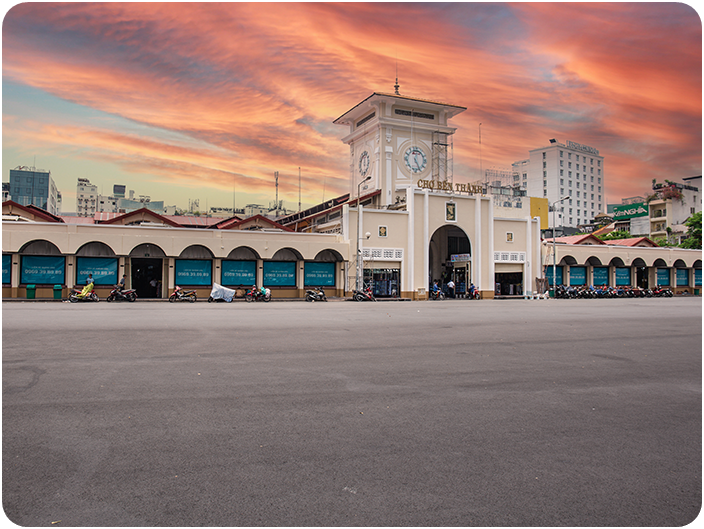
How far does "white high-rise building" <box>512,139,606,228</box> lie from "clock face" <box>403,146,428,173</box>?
226 feet

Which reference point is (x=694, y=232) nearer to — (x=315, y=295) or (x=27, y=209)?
(x=315, y=295)

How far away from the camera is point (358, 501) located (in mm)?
3428

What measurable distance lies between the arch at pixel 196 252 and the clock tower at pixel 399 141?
19.9 meters

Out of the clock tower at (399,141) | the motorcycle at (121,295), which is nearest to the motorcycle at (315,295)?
the motorcycle at (121,295)

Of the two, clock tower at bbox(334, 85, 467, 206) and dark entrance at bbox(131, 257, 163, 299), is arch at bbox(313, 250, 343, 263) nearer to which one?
dark entrance at bbox(131, 257, 163, 299)

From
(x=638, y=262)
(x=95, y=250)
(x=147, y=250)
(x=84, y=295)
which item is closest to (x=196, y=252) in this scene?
(x=147, y=250)

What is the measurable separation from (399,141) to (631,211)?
57560 millimetres

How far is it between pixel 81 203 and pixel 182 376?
151779mm

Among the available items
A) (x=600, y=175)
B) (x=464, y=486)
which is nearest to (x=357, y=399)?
(x=464, y=486)

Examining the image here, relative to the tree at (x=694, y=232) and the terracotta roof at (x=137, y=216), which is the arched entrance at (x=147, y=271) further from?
the tree at (x=694, y=232)

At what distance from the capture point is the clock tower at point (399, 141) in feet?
158

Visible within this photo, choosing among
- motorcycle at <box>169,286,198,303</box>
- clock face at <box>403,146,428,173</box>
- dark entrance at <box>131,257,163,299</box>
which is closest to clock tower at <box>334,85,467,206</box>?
clock face at <box>403,146,428,173</box>

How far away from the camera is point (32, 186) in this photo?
111 metres

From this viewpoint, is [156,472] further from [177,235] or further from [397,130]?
[397,130]
